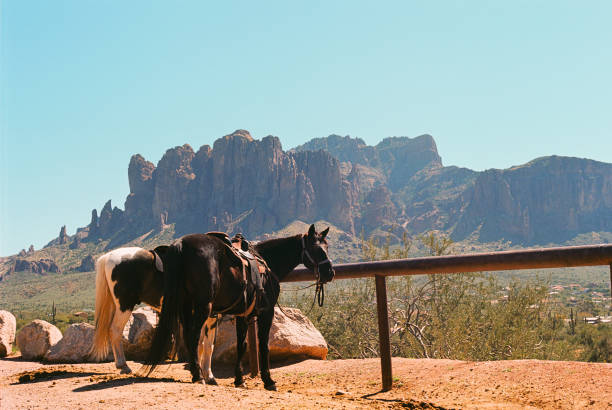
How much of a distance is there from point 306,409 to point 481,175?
637 ft

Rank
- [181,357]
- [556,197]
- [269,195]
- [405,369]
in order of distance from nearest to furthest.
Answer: [405,369] → [181,357] → [269,195] → [556,197]

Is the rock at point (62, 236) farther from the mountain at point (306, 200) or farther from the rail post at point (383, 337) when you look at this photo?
the rail post at point (383, 337)

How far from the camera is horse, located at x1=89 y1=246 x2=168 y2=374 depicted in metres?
6.70

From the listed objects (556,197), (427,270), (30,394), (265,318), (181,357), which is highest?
(556,197)

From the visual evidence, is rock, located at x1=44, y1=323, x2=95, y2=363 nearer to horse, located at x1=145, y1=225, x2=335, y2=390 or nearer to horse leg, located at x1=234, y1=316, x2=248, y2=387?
horse, located at x1=145, y1=225, x2=335, y2=390

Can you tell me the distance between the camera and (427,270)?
17.9 ft

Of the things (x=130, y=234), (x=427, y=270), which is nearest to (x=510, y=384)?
(x=427, y=270)

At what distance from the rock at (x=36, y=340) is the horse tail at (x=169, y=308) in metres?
4.98

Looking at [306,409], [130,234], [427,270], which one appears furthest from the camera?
[130,234]

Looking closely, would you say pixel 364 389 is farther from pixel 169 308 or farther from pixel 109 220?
pixel 109 220

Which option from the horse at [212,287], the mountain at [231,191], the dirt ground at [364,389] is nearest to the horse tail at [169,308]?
the horse at [212,287]

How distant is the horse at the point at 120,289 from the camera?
6.70 meters

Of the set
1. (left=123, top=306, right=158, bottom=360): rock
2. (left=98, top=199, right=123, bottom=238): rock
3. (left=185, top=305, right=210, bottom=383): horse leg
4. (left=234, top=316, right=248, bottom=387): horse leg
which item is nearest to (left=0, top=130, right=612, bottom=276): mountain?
(left=98, top=199, right=123, bottom=238): rock

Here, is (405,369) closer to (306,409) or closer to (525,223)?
(306,409)
